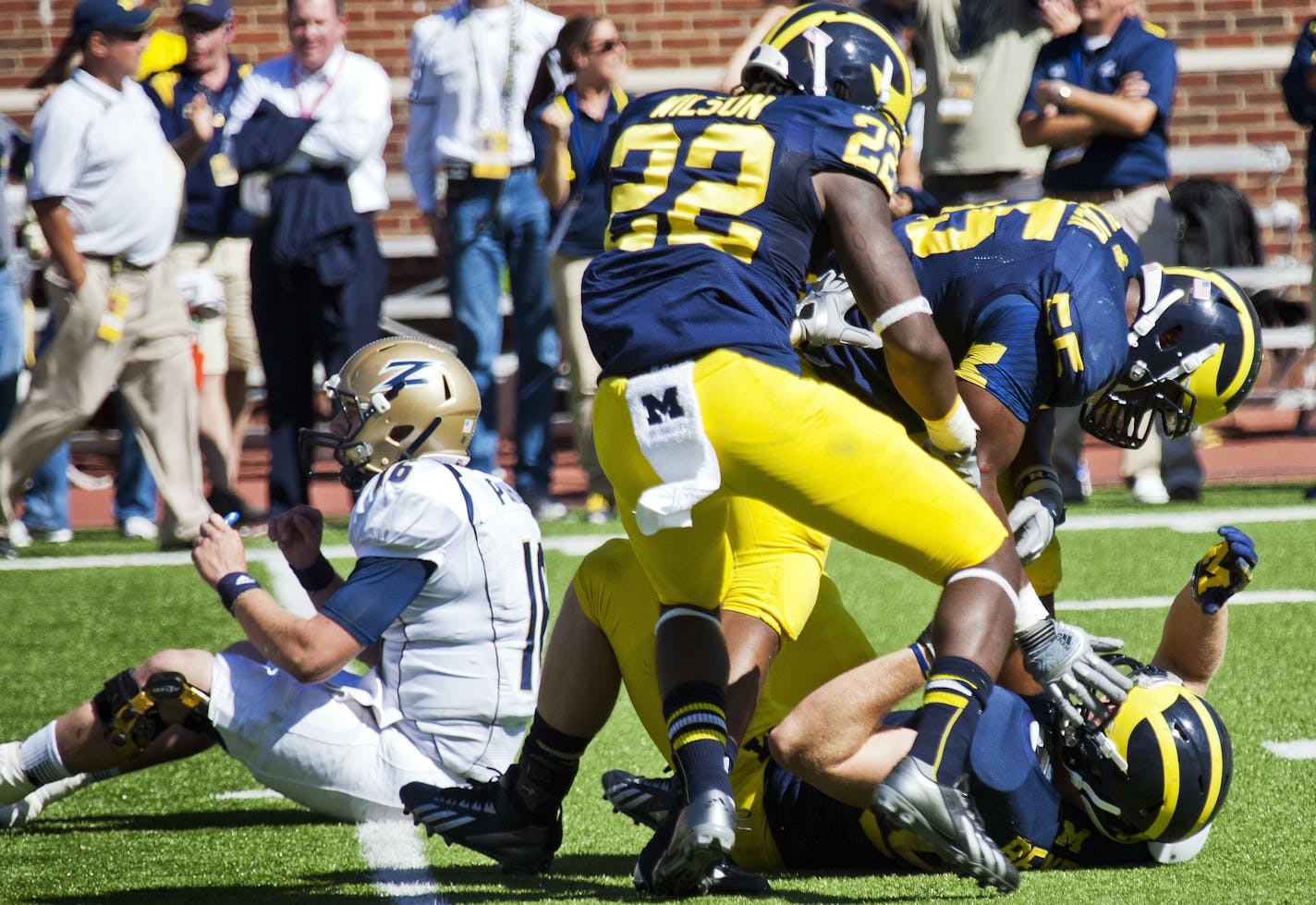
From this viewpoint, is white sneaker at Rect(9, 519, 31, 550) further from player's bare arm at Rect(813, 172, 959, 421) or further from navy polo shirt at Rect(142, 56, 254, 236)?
player's bare arm at Rect(813, 172, 959, 421)

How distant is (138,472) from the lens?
8.12 meters

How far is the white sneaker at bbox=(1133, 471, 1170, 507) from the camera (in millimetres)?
7914

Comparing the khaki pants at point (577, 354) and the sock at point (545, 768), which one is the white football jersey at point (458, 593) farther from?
the khaki pants at point (577, 354)

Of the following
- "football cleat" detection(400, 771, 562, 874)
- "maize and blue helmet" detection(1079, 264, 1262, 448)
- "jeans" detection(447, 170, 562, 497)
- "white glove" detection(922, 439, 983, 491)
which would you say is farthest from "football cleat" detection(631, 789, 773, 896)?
"jeans" detection(447, 170, 562, 497)

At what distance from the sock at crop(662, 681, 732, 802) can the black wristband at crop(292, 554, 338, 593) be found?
112 cm

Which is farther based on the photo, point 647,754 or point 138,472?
point 138,472

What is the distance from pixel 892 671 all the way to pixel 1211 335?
1.32m

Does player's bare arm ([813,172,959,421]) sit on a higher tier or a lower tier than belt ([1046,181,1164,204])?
higher

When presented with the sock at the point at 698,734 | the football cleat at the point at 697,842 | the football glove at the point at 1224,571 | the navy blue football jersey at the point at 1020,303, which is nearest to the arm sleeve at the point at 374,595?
the sock at the point at 698,734

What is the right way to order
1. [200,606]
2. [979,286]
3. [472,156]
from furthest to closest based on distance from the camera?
[472,156], [200,606], [979,286]

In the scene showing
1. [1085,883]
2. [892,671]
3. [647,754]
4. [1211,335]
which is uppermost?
[1211,335]

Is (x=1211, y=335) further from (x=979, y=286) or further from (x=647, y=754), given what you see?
(x=647, y=754)


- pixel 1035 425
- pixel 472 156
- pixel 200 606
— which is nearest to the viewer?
pixel 1035 425

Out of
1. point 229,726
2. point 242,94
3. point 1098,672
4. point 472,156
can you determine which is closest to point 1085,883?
point 1098,672
